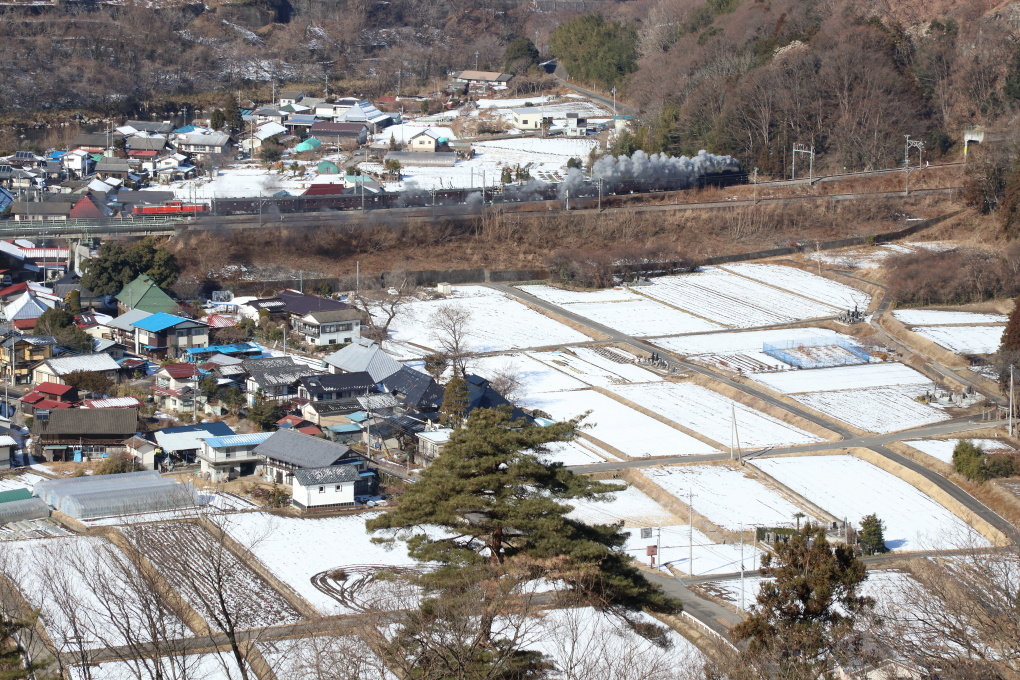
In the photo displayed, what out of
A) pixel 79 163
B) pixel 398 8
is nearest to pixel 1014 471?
pixel 79 163

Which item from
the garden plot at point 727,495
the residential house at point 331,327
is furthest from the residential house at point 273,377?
the garden plot at point 727,495

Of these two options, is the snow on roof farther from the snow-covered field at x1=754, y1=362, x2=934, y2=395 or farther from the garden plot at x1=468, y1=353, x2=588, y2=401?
the snow-covered field at x1=754, y1=362, x2=934, y2=395

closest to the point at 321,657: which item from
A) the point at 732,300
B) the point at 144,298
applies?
the point at 144,298

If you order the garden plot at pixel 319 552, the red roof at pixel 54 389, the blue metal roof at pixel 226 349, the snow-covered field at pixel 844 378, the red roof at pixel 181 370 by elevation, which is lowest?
the garden plot at pixel 319 552

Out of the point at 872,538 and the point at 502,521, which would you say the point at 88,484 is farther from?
the point at 872,538

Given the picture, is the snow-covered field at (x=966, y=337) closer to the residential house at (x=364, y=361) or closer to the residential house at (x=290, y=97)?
the residential house at (x=364, y=361)

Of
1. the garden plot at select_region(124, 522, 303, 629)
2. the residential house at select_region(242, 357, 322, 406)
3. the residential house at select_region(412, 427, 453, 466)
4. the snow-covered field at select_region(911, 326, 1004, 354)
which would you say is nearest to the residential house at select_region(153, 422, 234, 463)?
the residential house at select_region(242, 357, 322, 406)

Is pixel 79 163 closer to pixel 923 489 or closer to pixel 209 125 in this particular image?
pixel 209 125
